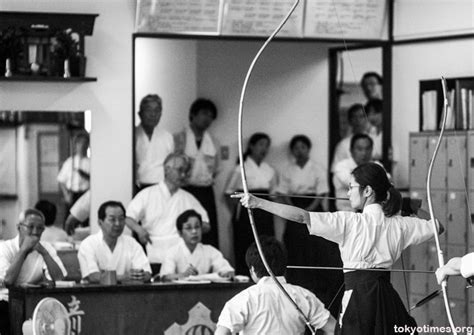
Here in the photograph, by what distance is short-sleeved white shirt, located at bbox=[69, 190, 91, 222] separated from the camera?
6.86 metres

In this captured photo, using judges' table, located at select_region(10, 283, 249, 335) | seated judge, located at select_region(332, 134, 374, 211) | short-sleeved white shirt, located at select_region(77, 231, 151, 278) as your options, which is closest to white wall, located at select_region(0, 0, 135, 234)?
short-sleeved white shirt, located at select_region(77, 231, 151, 278)

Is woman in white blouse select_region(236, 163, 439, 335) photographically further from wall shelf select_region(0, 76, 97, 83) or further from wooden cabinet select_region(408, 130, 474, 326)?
wall shelf select_region(0, 76, 97, 83)

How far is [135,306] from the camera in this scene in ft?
18.4

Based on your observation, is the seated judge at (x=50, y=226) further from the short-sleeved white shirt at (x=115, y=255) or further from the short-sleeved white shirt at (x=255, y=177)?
the short-sleeved white shirt at (x=255, y=177)

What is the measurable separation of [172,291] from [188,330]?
0.64ft

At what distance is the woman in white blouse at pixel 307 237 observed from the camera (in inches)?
204

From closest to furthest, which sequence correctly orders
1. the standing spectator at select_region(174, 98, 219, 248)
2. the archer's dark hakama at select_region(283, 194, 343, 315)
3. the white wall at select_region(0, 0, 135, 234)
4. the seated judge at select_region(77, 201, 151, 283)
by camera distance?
the archer's dark hakama at select_region(283, 194, 343, 315) < the seated judge at select_region(77, 201, 151, 283) < the white wall at select_region(0, 0, 135, 234) < the standing spectator at select_region(174, 98, 219, 248)

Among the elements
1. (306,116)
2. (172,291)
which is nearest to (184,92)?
(306,116)

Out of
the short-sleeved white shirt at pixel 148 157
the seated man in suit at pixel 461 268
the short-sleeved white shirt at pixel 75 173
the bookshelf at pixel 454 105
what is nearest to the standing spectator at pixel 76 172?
the short-sleeved white shirt at pixel 75 173

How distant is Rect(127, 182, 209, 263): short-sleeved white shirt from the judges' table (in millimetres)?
998

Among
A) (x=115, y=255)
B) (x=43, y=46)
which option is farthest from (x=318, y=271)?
(x=43, y=46)

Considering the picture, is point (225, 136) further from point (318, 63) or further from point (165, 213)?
point (165, 213)

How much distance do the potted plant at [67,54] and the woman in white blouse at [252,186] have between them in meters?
1.98

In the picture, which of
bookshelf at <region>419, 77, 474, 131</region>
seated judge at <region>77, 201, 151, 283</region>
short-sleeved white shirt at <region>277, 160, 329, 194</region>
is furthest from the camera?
short-sleeved white shirt at <region>277, 160, 329, 194</region>
